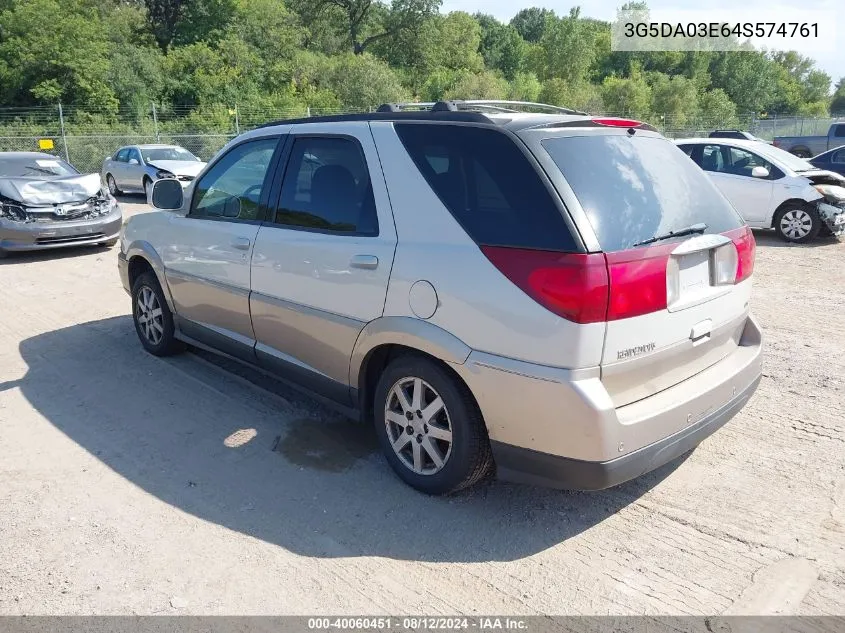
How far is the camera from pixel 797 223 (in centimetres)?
1075

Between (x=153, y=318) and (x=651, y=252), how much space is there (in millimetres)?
4194

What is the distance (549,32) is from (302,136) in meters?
60.5

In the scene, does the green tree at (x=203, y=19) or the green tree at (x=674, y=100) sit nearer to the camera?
the green tree at (x=203, y=19)

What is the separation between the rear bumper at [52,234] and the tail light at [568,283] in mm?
9299

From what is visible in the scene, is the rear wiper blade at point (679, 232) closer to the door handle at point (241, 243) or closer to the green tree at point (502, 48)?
the door handle at point (241, 243)

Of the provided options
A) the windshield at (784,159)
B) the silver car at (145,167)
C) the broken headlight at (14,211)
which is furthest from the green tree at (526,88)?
the broken headlight at (14,211)

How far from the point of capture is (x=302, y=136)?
4.10 m

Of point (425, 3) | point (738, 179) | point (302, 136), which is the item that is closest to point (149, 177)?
point (738, 179)

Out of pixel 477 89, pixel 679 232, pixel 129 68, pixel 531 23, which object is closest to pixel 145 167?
pixel 679 232

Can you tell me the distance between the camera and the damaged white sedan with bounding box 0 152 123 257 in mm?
9820

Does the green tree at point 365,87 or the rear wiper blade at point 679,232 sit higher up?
the green tree at point 365,87

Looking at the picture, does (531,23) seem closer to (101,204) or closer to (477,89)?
(477,89)

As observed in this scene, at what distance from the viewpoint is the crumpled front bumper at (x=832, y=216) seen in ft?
34.5

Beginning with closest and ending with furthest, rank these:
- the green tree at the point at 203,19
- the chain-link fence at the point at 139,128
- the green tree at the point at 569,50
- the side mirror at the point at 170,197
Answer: the side mirror at the point at 170,197 < the chain-link fence at the point at 139,128 < the green tree at the point at 203,19 < the green tree at the point at 569,50
